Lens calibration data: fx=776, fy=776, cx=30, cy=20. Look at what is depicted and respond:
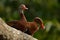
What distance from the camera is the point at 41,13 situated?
9.52 metres

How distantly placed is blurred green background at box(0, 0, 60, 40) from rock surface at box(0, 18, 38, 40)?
1.93ft

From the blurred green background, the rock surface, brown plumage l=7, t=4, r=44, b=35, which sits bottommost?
the rock surface

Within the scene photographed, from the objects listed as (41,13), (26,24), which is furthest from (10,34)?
(41,13)

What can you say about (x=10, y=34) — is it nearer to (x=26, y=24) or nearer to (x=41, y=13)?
(x=26, y=24)

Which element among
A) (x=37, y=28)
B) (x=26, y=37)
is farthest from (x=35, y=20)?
(x=26, y=37)

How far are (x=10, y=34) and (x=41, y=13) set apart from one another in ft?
4.13

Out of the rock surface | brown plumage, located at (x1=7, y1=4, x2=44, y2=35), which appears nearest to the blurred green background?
brown plumage, located at (x1=7, y1=4, x2=44, y2=35)

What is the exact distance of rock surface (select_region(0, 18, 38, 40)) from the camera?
8242 mm

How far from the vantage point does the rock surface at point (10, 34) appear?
824cm

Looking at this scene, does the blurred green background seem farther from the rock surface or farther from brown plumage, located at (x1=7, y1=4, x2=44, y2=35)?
the rock surface

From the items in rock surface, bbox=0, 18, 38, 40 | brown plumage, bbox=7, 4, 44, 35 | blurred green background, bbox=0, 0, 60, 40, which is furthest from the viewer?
blurred green background, bbox=0, 0, 60, 40

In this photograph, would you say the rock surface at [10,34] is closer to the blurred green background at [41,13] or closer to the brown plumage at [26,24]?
the brown plumage at [26,24]

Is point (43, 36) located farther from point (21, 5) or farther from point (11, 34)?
→ point (11, 34)

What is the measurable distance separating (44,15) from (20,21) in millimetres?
409
